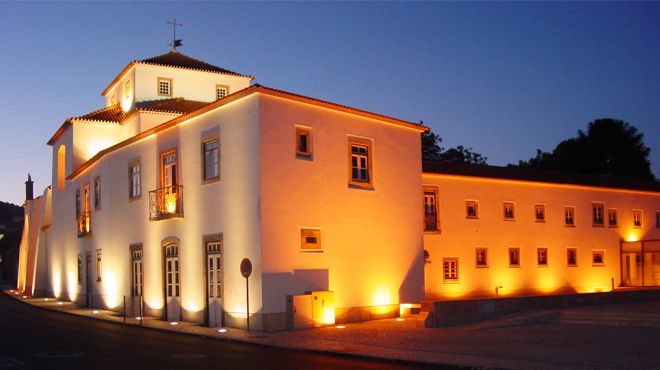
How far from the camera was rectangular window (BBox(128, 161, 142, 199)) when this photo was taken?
92.6ft

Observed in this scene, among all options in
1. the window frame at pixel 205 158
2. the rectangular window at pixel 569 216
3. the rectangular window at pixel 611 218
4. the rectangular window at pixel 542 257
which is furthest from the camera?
the rectangular window at pixel 611 218

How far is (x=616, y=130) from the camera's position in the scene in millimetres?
64250

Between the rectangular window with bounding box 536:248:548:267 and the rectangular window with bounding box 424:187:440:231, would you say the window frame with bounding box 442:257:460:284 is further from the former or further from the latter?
the rectangular window with bounding box 536:248:548:267

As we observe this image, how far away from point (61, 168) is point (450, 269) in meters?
23.4

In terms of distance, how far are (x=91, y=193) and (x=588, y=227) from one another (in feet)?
81.0

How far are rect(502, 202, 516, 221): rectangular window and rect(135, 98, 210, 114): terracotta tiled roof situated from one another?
15033 millimetres

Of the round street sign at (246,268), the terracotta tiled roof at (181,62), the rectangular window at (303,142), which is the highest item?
the terracotta tiled roof at (181,62)

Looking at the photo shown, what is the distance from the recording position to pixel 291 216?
872 inches

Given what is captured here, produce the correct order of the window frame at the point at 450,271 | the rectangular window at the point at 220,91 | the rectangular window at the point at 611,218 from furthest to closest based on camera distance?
the rectangular window at the point at 611,218 < the rectangular window at the point at 220,91 < the window frame at the point at 450,271

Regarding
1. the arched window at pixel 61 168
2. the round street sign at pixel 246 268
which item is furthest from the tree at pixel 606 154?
the round street sign at pixel 246 268

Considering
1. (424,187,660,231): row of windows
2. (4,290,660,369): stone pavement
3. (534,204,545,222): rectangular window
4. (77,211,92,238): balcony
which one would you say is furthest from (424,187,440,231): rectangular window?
(77,211,92,238): balcony

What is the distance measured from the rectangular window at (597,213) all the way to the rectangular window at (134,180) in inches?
910

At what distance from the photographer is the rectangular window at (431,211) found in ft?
104

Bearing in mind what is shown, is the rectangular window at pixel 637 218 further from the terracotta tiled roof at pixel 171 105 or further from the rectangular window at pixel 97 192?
the rectangular window at pixel 97 192
